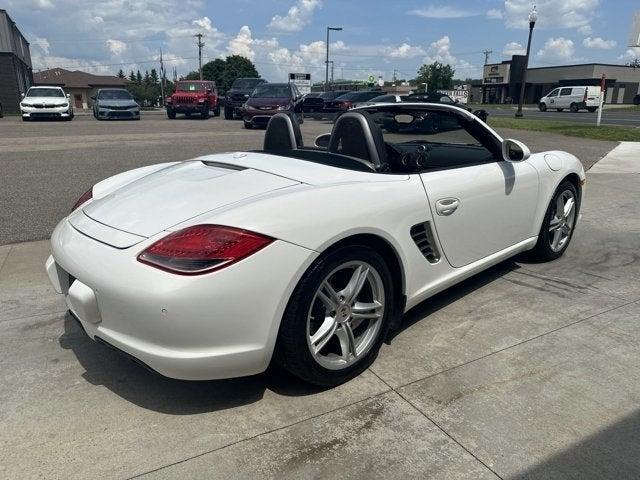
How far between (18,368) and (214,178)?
147cm

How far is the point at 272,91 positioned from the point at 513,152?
16825 millimetres

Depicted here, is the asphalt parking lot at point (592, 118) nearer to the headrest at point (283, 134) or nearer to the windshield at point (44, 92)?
the headrest at point (283, 134)

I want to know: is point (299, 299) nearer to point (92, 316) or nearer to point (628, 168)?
point (92, 316)

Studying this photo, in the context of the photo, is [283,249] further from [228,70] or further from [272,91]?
[228,70]

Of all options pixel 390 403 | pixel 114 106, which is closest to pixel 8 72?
pixel 114 106

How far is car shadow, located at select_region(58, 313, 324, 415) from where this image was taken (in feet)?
7.99

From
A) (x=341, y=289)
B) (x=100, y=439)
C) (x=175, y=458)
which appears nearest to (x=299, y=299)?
(x=341, y=289)

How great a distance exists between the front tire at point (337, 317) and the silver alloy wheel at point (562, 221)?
7.47 feet

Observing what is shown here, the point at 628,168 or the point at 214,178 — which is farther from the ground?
the point at 214,178

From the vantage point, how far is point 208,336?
2086 mm

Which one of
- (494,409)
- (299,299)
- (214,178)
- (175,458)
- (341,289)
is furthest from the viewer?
(214,178)

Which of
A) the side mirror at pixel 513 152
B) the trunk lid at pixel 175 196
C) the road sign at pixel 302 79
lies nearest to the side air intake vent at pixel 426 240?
the trunk lid at pixel 175 196

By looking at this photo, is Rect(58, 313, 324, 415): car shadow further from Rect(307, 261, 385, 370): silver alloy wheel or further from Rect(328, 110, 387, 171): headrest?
Rect(328, 110, 387, 171): headrest

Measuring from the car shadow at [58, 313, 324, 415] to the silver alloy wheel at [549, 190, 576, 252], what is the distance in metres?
2.82
